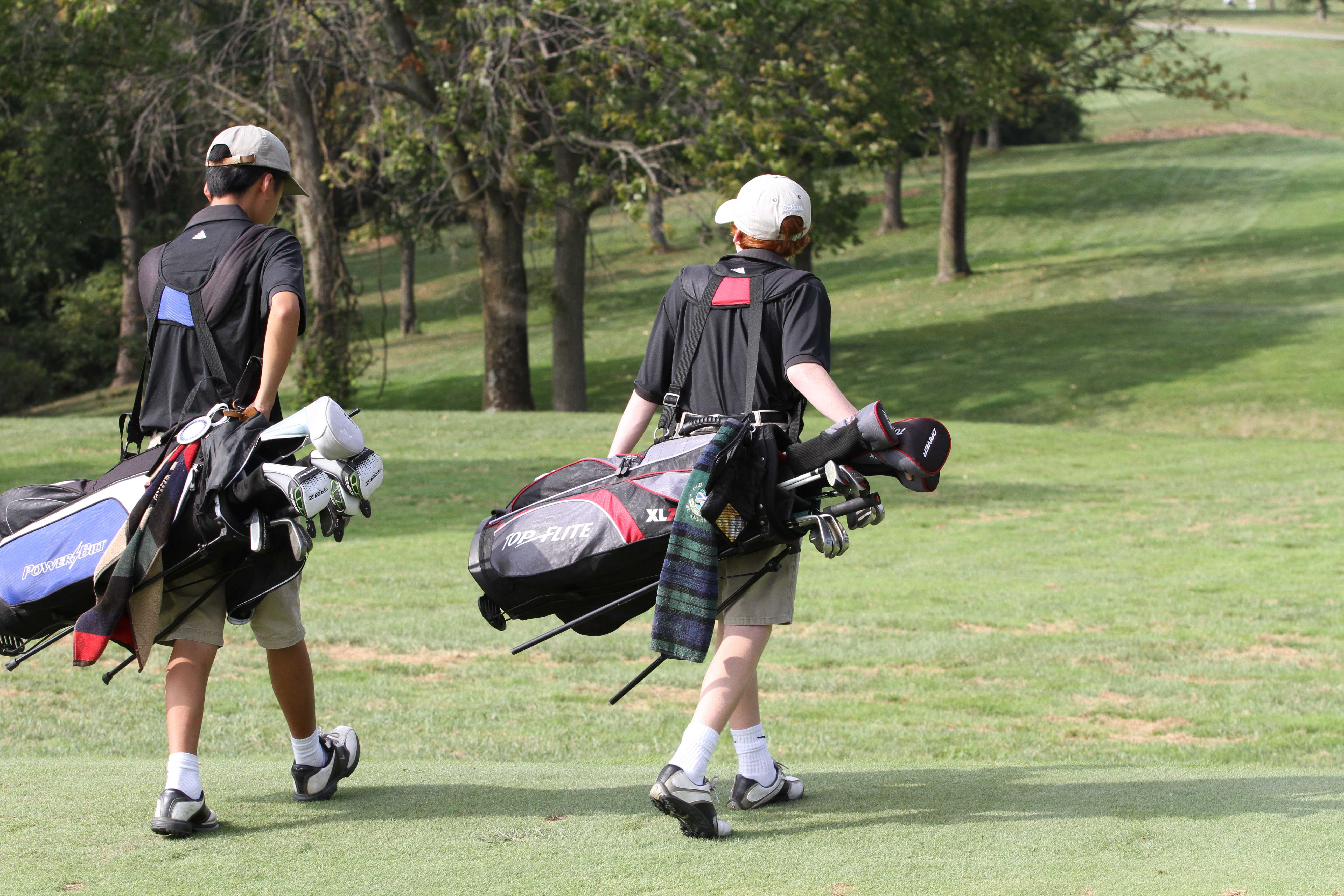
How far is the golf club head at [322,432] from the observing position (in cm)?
397

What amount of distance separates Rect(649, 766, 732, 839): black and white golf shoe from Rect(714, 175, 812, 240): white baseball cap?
1.77 meters

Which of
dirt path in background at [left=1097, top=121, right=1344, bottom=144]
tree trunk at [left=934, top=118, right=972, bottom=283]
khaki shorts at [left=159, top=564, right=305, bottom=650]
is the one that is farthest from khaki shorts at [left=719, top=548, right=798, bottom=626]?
dirt path in background at [left=1097, top=121, right=1344, bottom=144]

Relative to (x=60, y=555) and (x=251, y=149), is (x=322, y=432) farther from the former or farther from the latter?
(x=251, y=149)

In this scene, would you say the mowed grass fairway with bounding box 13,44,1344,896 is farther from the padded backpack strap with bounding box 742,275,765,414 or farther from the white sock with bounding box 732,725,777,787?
the padded backpack strap with bounding box 742,275,765,414

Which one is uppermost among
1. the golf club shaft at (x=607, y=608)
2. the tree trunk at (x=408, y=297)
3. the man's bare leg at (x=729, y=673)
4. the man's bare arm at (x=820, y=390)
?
the man's bare arm at (x=820, y=390)

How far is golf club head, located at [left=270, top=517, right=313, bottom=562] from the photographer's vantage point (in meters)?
4.00

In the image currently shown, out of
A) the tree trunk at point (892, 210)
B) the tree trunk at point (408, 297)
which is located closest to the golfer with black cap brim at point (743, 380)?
the tree trunk at point (408, 297)

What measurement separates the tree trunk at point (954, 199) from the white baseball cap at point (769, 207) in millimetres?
30919

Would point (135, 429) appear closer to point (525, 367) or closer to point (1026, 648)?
point (1026, 648)

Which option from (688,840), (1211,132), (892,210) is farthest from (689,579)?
(1211,132)

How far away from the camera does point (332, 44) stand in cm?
2127

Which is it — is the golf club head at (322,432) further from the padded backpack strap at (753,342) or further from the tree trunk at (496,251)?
the tree trunk at (496,251)

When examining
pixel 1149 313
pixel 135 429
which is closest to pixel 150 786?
pixel 135 429

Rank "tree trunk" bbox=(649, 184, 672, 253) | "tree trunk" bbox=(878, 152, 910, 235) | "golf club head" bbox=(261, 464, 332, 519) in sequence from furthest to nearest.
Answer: "tree trunk" bbox=(878, 152, 910, 235), "tree trunk" bbox=(649, 184, 672, 253), "golf club head" bbox=(261, 464, 332, 519)
